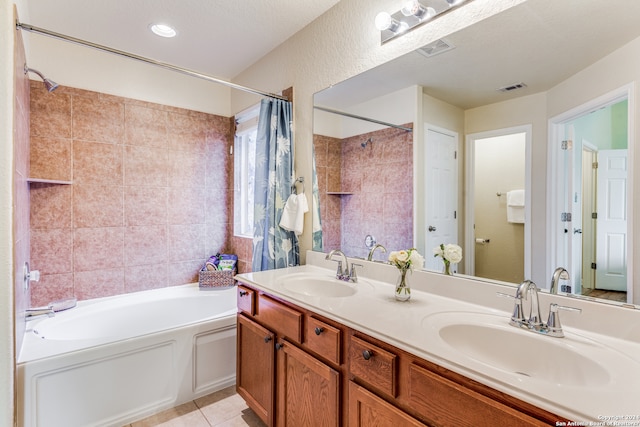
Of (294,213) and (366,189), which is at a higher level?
(366,189)

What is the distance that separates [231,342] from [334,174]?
1.43 m

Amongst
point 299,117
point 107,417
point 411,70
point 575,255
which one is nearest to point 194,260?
point 107,417

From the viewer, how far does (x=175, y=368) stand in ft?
6.64

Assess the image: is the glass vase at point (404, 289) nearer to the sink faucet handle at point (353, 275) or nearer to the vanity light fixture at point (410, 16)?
the sink faucet handle at point (353, 275)

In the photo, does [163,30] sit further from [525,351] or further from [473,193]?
[525,351]

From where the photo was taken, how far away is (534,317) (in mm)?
1056

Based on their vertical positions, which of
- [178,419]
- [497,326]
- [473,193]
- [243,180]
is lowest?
[178,419]

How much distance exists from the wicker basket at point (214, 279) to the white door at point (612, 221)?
273 centimetres

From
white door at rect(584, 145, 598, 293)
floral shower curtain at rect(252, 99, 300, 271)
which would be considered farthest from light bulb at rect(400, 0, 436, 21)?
floral shower curtain at rect(252, 99, 300, 271)

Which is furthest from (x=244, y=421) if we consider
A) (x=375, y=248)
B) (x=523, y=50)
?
(x=523, y=50)

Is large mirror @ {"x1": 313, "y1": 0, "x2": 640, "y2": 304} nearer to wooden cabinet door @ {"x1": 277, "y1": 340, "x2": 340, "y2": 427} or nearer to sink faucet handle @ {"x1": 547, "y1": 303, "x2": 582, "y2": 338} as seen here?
sink faucet handle @ {"x1": 547, "y1": 303, "x2": 582, "y2": 338}

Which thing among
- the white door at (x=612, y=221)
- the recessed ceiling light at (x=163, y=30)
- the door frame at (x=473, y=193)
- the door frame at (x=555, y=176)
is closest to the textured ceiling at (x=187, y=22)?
the recessed ceiling light at (x=163, y=30)

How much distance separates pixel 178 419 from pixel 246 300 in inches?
34.9

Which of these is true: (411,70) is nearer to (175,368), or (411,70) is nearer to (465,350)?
(465,350)
